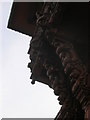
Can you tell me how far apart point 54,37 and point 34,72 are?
6.90 feet

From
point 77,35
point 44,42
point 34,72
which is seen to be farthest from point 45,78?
point 77,35

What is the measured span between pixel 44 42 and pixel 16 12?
176 cm

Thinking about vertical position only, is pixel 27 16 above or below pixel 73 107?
above

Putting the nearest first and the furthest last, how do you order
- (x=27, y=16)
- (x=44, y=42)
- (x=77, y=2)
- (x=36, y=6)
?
(x=77, y=2)
(x=44, y=42)
(x=36, y=6)
(x=27, y=16)

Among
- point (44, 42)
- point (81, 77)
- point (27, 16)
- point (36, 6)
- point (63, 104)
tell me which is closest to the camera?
point (81, 77)

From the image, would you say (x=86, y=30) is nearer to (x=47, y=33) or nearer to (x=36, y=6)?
(x=47, y=33)

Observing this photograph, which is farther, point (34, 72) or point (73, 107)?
point (34, 72)

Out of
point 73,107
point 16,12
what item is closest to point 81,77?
point 73,107

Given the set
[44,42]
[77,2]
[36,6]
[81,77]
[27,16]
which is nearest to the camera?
[81,77]

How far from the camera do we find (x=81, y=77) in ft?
21.5

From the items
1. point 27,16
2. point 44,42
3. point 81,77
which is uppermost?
point 27,16

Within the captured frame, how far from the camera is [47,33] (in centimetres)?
780

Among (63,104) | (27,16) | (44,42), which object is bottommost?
(63,104)

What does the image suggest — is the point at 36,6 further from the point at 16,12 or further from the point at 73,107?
the point at 73,107
